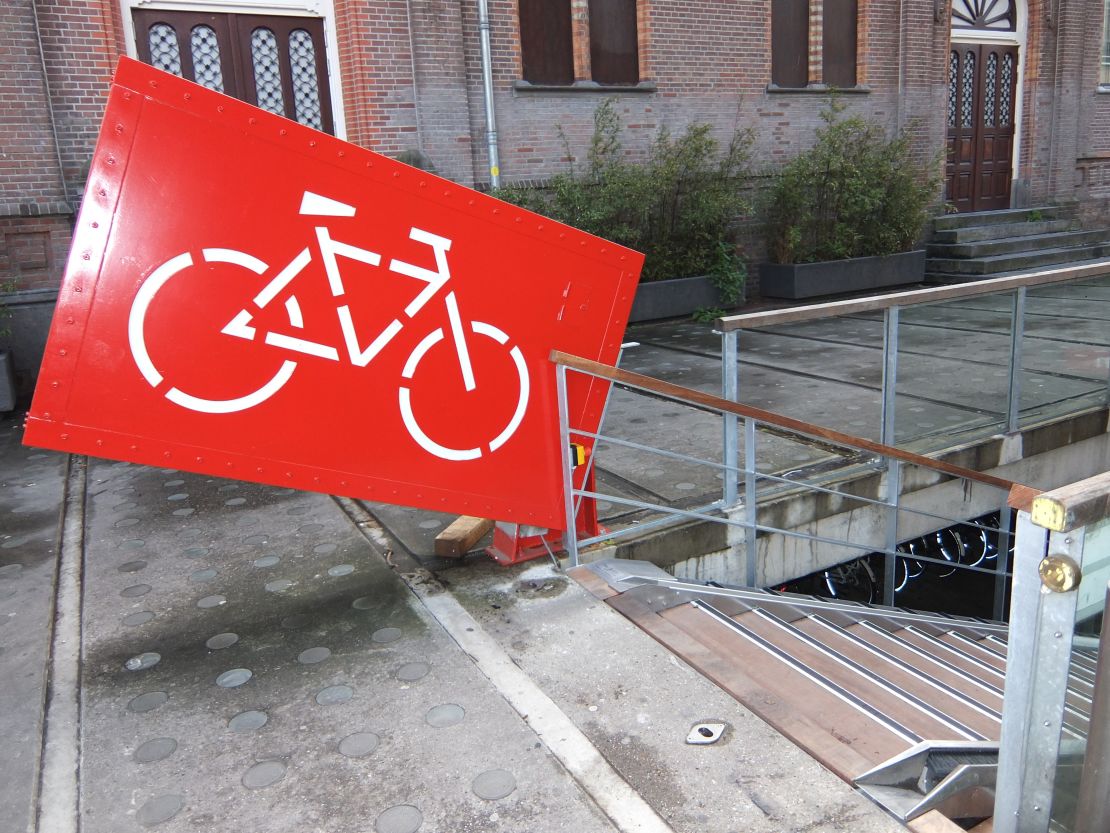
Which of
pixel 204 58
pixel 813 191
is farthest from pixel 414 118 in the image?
pixel 813 191

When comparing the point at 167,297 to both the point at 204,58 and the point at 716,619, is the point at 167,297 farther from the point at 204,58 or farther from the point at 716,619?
the point at 204,58

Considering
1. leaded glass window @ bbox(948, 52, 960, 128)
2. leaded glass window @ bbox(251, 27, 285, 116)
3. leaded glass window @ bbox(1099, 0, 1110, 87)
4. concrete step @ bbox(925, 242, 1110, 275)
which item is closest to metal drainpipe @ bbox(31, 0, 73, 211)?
leaded glass window @ bbox(251, 27, 285, 116)

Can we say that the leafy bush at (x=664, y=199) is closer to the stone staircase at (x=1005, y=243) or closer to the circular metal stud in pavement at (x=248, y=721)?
the stone staircase at (x=1005, y=243)

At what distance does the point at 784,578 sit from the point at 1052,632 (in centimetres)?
307

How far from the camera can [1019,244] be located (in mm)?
12664

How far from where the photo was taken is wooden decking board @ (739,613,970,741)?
278 centimetres

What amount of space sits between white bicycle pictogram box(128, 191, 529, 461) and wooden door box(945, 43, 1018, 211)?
41.0ft

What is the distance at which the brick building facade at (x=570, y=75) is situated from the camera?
7.34 metres

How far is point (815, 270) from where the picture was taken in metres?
10.9

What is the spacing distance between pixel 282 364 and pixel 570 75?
331 inches

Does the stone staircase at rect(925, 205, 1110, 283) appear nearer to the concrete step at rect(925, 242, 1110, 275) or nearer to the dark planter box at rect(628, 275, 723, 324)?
the concrete step at rect(925, 242, 1110, 275)

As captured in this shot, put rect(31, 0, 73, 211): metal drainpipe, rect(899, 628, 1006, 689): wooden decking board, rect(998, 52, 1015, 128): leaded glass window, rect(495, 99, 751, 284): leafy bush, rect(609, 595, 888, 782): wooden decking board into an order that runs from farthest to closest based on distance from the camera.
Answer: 1. rect(998, 52, 1015, 128): leaded glass window
2. rect(495, 99, 751, 284): leafy bush
3. rect(31, 0, 73, 211): metal drainpipe
4. rect(899, 628, 1006, 689): wooden decking board
5. rect(609, 595, 888, 782): wooden decking board

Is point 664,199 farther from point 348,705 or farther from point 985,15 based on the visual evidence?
point 348,705

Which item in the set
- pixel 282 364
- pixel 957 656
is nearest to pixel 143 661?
pixel 282 364
